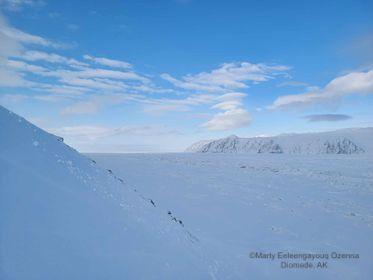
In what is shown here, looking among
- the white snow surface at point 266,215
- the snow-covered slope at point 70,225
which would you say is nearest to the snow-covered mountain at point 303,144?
the white snow surface at point 266,215

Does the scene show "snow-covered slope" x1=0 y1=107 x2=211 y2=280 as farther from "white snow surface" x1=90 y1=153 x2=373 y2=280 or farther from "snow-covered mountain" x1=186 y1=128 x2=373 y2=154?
"snow-covered mountain" x1=186 y1=128 x2=373 y2=154

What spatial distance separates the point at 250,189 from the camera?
16031mm

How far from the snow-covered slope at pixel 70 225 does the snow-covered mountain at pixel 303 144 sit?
81.7 m

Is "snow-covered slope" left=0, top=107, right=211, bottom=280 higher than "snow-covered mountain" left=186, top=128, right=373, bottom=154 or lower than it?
lower

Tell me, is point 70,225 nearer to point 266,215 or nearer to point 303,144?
point 266,215

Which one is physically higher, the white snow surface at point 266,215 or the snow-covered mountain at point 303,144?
the snow-covered mountain at point 303,144

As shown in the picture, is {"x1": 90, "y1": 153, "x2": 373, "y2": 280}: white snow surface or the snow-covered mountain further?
the snow-covered mountain

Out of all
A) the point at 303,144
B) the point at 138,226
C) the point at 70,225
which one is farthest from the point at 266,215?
the point at 303,144

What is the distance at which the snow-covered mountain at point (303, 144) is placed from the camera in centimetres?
8650

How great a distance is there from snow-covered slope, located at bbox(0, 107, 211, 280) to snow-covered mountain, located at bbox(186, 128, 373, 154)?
81718mm

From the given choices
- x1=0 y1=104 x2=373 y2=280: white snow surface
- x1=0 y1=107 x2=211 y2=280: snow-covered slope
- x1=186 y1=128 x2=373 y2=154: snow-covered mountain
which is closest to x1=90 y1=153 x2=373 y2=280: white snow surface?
x1=0 y1=104 x2=373 y2=280: white snow surface

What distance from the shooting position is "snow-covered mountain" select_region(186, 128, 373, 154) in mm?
86500

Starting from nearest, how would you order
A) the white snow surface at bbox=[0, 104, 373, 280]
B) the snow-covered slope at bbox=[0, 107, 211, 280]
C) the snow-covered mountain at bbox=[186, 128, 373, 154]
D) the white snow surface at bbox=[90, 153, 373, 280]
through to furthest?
the snow-covered slope at bbox=[0, 107, 211, 280]
the white snow surface at bbox=[0, 104, 373, 280]
the white snow surface at bbox=[90, 153, 373, 280]
the snow-covered mountain at bbox=[186, 128, 373, 154]

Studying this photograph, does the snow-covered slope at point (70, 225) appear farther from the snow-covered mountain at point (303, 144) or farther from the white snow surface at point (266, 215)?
the snow-covered mountain at point (303, 144)
